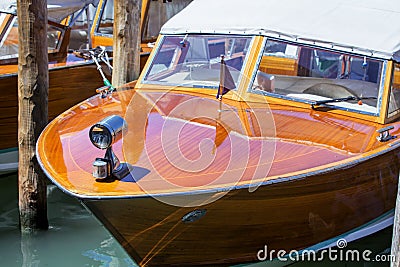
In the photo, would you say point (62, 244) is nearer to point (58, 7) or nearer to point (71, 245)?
point (71, 245)

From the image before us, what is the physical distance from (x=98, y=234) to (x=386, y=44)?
294 centimetres

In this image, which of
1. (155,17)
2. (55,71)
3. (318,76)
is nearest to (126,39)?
(55,71)

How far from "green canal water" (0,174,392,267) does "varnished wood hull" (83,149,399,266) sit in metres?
0.66

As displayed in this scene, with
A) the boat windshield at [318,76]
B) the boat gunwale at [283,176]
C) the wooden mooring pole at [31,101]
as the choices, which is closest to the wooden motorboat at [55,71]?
the wooden mooring pole at [31,101]

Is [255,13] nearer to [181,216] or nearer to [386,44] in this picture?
[386,44]

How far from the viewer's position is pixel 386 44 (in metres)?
4.66

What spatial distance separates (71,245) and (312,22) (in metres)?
2.77

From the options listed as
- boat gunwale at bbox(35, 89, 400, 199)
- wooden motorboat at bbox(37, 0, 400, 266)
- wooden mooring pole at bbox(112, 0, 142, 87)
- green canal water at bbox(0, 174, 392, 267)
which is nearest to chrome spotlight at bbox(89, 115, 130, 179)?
wooden motorboat at bbox(37, 0, 400, 266)

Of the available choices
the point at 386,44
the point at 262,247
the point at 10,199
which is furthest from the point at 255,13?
the point at 10,199

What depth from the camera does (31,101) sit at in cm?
515

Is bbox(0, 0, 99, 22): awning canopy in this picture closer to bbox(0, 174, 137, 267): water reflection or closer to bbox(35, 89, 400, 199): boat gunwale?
bbox(0, 174, 137, 267): water reflection

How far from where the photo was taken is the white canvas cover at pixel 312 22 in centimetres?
472

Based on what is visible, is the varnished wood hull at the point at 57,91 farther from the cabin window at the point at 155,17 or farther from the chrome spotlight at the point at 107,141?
the chrome spotlight at the point at 107,141

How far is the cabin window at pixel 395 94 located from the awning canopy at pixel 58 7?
412cm
